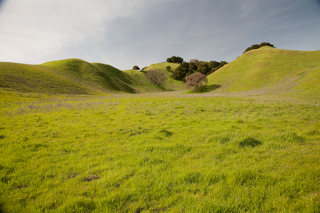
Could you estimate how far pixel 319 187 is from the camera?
13.9ft

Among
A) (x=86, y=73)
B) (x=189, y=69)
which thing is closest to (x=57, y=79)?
(x=86, y=73)

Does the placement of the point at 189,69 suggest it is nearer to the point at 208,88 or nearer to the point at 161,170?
the point at 208,88

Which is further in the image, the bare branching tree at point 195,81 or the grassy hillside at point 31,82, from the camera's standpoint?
the bare branching tree at point 195,81

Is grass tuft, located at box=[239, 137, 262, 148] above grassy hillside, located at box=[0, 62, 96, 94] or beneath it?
beneath

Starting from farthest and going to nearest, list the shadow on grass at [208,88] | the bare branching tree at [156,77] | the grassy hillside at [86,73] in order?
the bare branching tree at [156,77], the grassy hillside at [86,73], the shadow on grass at [208,88]

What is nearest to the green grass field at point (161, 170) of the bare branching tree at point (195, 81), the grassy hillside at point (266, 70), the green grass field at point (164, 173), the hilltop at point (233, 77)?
the green grass field at point (164, 173)

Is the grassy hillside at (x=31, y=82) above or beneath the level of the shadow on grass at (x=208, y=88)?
above

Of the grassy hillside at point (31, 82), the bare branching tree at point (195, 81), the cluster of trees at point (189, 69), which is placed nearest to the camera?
the grassy hillside at point (31, 82)

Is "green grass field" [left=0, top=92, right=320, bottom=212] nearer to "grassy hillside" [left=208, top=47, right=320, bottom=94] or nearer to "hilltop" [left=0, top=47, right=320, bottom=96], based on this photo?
"hilltop" [left=0, top=47, right=320, bottom=96]

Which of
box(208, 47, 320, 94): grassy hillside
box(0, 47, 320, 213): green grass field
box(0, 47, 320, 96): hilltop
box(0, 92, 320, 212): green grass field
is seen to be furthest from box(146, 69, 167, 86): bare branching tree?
box(0, 92, 320, 212): green grass field

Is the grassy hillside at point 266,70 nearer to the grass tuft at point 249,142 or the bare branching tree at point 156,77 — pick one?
the grass tuft at point 249,142

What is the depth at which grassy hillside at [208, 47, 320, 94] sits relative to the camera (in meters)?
51.3

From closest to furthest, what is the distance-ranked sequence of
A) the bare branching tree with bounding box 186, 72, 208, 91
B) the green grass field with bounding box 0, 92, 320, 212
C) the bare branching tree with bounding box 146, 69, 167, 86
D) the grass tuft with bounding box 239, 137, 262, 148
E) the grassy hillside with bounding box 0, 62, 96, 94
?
the green grass field with bounding box 0, 92, 320, 212
the grass tuft with bounding box 239, 137, 262, 148
the grassy hillside with bounding box 0, 62, 96, 94
the bare branching tree with bounding box 186, 72, 208, 91
the bare branching tree with bounding box 146, 69, 167, 86

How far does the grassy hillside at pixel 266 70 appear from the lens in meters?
51.3
